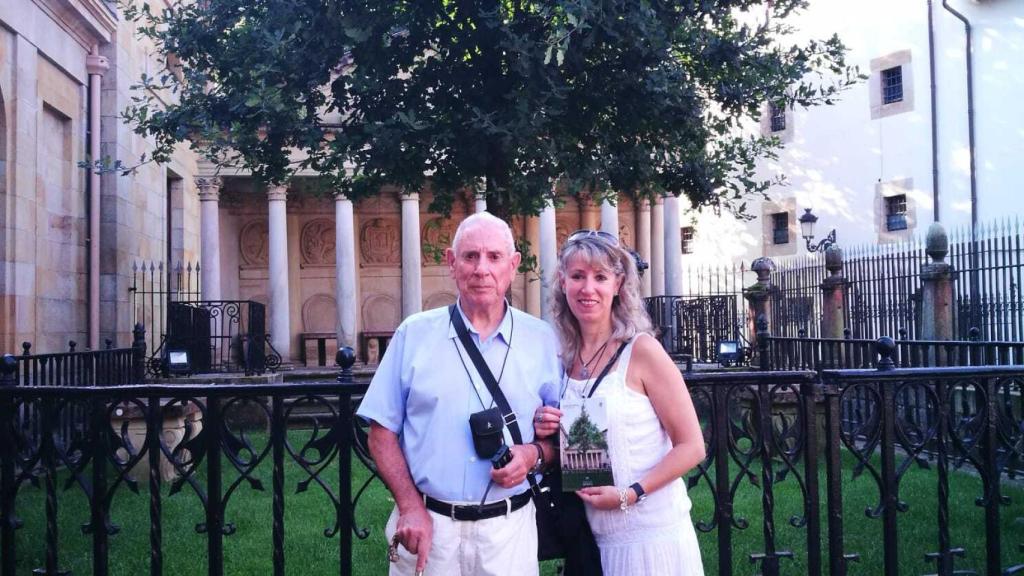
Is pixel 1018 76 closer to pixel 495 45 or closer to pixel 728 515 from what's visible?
pixel 495 45

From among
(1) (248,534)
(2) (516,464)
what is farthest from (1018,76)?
(2) (516,464)

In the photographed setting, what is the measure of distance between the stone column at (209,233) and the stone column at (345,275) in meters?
2.91

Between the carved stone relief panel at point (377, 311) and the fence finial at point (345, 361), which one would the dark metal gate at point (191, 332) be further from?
the fence finial at point (345, 361)

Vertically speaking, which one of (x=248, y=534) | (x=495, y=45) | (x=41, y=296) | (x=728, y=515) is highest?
(x=495, y=45)

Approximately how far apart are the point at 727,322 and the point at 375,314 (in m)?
11.1

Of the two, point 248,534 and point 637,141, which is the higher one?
point 637,141

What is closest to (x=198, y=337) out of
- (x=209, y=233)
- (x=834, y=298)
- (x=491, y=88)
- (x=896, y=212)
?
(x=209, y=233)

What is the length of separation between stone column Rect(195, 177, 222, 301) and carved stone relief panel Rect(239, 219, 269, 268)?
398 cm

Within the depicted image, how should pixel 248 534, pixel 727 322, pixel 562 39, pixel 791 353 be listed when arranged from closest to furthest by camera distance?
pixel 562 39
pixel 248 534
pixel 791 353
pixel 727 322

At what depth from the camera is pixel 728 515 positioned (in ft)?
11.9

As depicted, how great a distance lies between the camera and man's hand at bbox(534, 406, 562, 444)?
2740 mm

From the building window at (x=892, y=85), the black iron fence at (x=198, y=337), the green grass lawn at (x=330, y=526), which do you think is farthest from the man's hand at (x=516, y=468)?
the building window at (x=892, y=85)

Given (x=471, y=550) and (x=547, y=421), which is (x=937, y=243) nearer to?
(x=547, y=421)

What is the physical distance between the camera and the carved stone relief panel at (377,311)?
25125 mm
